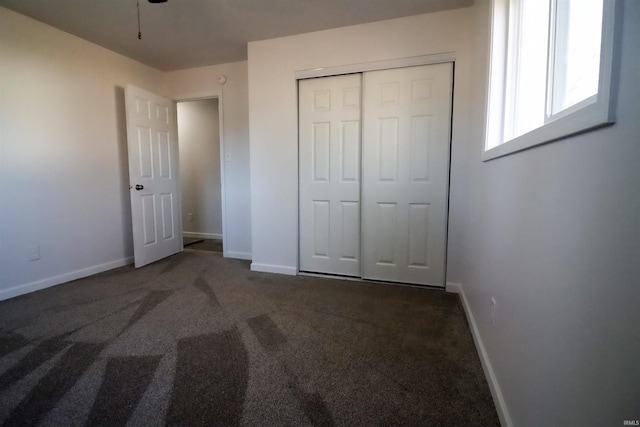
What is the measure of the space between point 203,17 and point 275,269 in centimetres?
250

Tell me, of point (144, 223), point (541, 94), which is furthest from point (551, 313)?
point (144, 223)

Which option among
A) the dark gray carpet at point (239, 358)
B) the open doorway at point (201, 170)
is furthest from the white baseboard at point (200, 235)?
the dark gray carpet at point (239, 358)

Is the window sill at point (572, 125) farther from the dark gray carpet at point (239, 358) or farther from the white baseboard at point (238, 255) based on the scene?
the white baseboard at point (238, 255)

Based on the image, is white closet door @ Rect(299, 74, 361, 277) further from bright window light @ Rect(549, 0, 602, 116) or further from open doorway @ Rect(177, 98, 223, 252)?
open doorway @ Rect(177, 98, 223, 252)

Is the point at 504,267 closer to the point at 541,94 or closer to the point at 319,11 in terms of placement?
the point at 541,94

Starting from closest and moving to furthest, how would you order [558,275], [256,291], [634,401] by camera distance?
[634,401], [558,275], [256,291]

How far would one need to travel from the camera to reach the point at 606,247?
54 cm

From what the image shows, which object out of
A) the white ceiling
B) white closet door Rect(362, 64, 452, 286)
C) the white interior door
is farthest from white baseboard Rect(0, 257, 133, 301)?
white closet door Rect(362, 64, 452, 286)

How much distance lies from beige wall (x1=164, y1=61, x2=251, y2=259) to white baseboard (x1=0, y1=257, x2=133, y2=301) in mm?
1241

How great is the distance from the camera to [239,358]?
1.55 meters

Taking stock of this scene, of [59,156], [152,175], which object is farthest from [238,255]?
[59,156]

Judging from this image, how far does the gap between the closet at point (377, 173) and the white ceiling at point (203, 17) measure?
47 cm

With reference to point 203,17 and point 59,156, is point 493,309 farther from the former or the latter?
point 59,156

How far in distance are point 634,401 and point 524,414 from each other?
0.57m
